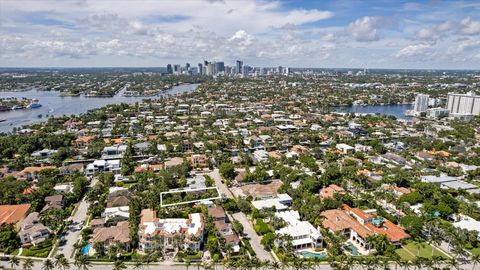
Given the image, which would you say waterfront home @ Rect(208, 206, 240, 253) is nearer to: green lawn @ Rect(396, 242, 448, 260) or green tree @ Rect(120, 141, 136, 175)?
green lawn @ Rect(396, 242, 448, 260)

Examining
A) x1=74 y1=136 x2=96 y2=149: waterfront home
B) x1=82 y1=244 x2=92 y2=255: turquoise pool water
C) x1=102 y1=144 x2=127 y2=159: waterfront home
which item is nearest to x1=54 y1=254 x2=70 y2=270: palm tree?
x1=82 y1=244 x2=92 y2=255: turquoise pool water

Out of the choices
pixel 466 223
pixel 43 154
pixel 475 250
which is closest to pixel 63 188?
pixel 43 154

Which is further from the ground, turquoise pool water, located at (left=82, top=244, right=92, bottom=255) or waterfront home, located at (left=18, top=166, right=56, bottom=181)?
waterfront home, located at (left=18, top=166, right=56, bottom=181)

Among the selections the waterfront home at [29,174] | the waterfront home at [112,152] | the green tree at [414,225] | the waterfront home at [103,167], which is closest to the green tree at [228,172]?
the waterfront home at [103,167]

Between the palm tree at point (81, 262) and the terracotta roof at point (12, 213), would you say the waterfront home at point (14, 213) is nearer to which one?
the terracotta roof at point (12, 213)

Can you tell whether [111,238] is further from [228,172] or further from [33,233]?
[228,172]

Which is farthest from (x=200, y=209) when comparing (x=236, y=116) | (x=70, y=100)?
(x=70, y=100)
